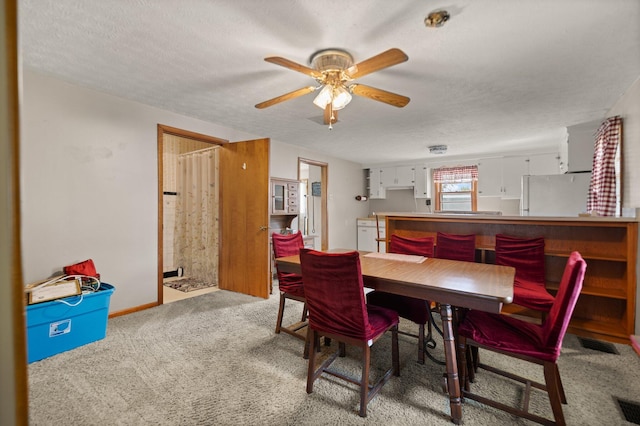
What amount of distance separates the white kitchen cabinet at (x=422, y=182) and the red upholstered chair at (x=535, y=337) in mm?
4852

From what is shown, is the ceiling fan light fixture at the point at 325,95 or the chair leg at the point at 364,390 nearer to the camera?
the chair leg at the point at 364,390

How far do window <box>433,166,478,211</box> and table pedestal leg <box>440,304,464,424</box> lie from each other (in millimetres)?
5095

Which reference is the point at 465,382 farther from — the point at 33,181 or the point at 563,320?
the point at 33,181

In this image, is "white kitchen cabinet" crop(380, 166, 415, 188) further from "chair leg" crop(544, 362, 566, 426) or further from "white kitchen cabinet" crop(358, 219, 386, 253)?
"chair leg" crop(544, 362, 566, 426)

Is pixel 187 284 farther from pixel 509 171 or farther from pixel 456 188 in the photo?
Answer: pixel 509 171

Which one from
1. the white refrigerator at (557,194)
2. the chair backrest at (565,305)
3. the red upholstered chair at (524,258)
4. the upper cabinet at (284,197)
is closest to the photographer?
the chair backrest at (565,305)

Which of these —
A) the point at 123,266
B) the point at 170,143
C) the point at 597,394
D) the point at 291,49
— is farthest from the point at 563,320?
the point at 170,143

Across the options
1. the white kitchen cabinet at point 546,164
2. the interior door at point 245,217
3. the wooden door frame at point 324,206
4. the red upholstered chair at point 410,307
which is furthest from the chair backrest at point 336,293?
the white kitchen cabinet at point 546,164

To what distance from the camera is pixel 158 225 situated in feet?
11.1

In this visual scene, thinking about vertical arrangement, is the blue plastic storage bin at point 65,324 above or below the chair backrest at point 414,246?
below

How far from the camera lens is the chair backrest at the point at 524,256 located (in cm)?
277

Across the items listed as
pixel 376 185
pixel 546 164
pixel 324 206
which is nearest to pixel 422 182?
pixel 376 185

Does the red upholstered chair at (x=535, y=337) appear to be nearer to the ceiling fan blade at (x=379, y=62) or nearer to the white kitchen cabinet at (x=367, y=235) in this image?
the ceiling fan blade at (x=379, y=62)

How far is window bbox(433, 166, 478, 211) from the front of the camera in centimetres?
608
